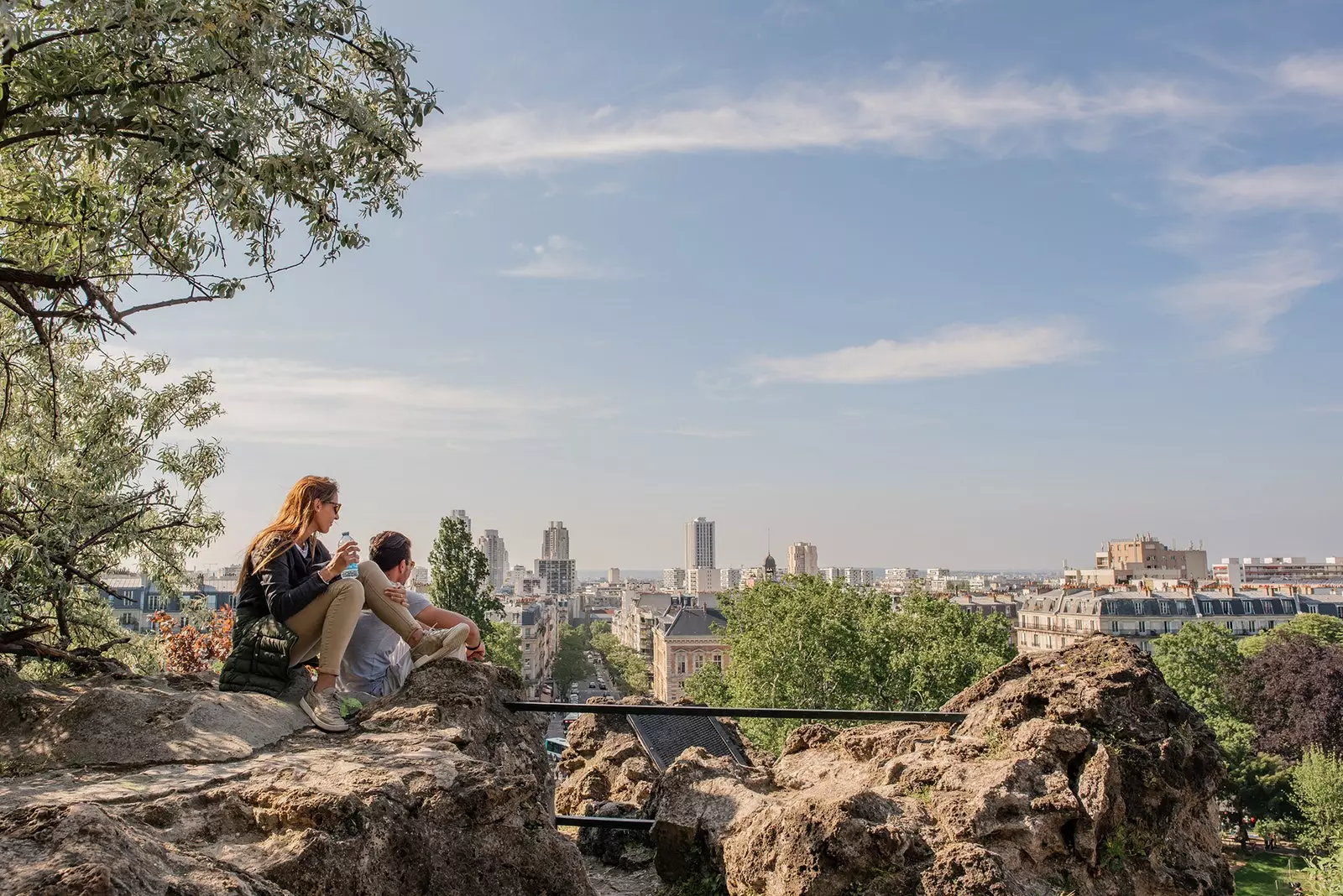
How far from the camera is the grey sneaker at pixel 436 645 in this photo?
16.5 feet

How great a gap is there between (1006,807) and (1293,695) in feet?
159

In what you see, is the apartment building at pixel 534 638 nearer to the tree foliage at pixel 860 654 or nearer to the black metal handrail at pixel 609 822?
the tree foliage at pixel 860 654

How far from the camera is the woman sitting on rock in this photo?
190 inches

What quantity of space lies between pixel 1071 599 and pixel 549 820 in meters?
103

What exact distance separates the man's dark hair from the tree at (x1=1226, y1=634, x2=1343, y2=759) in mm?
46642

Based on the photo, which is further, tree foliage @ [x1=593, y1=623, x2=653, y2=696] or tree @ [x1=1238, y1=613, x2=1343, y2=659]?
tree foliage @ [x1=593, y1=623, x2=653, y2=696]

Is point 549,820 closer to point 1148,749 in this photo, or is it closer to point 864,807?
point 864,807

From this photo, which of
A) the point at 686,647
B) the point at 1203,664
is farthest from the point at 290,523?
the point at 686,647

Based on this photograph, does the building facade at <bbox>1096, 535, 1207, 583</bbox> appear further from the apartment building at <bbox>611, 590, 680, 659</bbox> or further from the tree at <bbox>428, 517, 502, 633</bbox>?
the tree at <bbox>428, 517, 502, 633</bbox>

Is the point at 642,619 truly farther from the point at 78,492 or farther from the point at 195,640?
the point at 78,492

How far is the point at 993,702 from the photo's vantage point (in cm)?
527

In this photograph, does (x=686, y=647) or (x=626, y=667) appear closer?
(x=686, y=647)

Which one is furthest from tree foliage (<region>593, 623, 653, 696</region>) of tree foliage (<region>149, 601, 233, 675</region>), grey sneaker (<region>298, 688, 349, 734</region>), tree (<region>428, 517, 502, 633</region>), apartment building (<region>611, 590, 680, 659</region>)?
grey sneaker (<region>298, 688, 349, 734</region>)

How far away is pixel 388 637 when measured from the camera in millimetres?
5406
